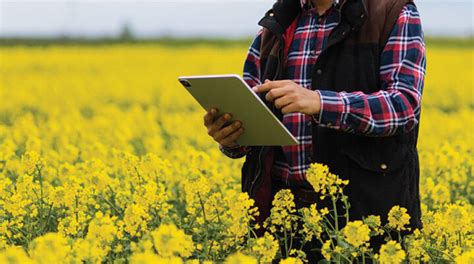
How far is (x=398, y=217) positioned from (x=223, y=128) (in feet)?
2.31

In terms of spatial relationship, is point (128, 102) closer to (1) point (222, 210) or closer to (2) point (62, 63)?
(2) point (62, 63)

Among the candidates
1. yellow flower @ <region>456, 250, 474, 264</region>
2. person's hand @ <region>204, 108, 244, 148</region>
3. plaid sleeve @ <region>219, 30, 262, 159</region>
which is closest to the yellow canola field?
yellow flower @ <region>456, 250, 474, 264</region>

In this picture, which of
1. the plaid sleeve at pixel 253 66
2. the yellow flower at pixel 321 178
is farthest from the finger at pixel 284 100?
the plaid sleeve at pixel 253 66

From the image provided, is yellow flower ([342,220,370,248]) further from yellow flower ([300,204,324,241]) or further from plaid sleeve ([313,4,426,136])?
plaid sleeve ([313,4,426,136])

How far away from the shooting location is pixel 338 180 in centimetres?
285

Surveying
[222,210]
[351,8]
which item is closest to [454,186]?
[222,210]

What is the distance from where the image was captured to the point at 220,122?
9.91ft

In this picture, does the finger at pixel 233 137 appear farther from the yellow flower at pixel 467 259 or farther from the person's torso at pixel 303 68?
the yellow flower at pixel 467 259

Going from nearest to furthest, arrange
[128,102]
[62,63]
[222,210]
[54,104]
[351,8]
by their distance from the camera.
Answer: [351,8], [222,210], [54,104], [128,102], [62,63]

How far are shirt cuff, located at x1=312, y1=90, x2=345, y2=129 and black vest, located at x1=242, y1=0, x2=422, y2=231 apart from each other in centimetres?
21

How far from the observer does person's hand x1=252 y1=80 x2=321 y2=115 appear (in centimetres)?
270

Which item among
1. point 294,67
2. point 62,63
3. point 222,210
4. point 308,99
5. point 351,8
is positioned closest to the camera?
point 308,99

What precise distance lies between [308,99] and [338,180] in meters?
0.31

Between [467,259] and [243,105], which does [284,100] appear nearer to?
[243,105]
